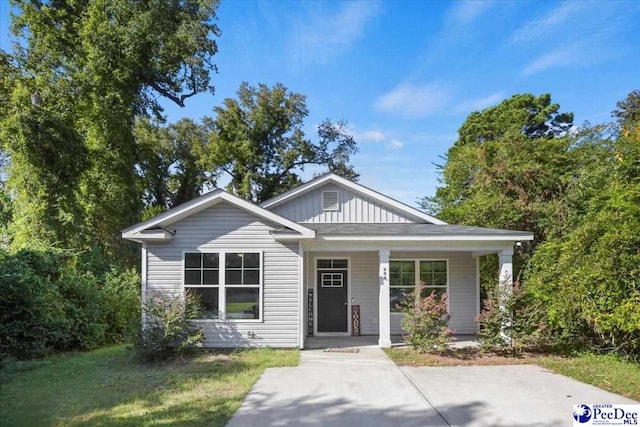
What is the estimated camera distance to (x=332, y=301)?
41.1 feet

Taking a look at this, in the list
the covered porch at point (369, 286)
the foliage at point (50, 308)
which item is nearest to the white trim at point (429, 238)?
the covered porch at point (369, 286)

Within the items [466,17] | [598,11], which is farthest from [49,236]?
[598,11]

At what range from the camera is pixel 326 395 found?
21.1 feet

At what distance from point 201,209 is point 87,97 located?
44.2 feet

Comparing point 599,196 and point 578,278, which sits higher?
point 599,196

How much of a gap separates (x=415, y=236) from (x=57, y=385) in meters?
7.46

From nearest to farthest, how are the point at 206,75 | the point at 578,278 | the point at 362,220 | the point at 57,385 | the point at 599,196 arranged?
1. the point at 57,385
2. the point at 578,278
3. the point at 599,196
4. the point at 362,220
5. the point at 206,75

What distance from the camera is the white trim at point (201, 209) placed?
9.79 metres

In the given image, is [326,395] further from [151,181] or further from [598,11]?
[151,181]

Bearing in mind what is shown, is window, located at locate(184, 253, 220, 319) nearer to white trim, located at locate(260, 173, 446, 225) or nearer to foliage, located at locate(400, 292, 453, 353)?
white trim, located at locate(260, 173, 446, 225)

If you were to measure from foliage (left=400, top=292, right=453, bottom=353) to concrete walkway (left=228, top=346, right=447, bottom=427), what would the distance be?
112 centimetres

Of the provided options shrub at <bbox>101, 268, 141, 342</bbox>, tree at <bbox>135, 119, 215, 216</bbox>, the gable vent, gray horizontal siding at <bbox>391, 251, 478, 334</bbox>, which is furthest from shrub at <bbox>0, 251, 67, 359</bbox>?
tree at <bbox>135, 119, 215, 216</bbox>

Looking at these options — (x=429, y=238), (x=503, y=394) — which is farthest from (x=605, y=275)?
(x=503, y=394)

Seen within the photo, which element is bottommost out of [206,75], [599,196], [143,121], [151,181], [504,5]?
[599,196]
